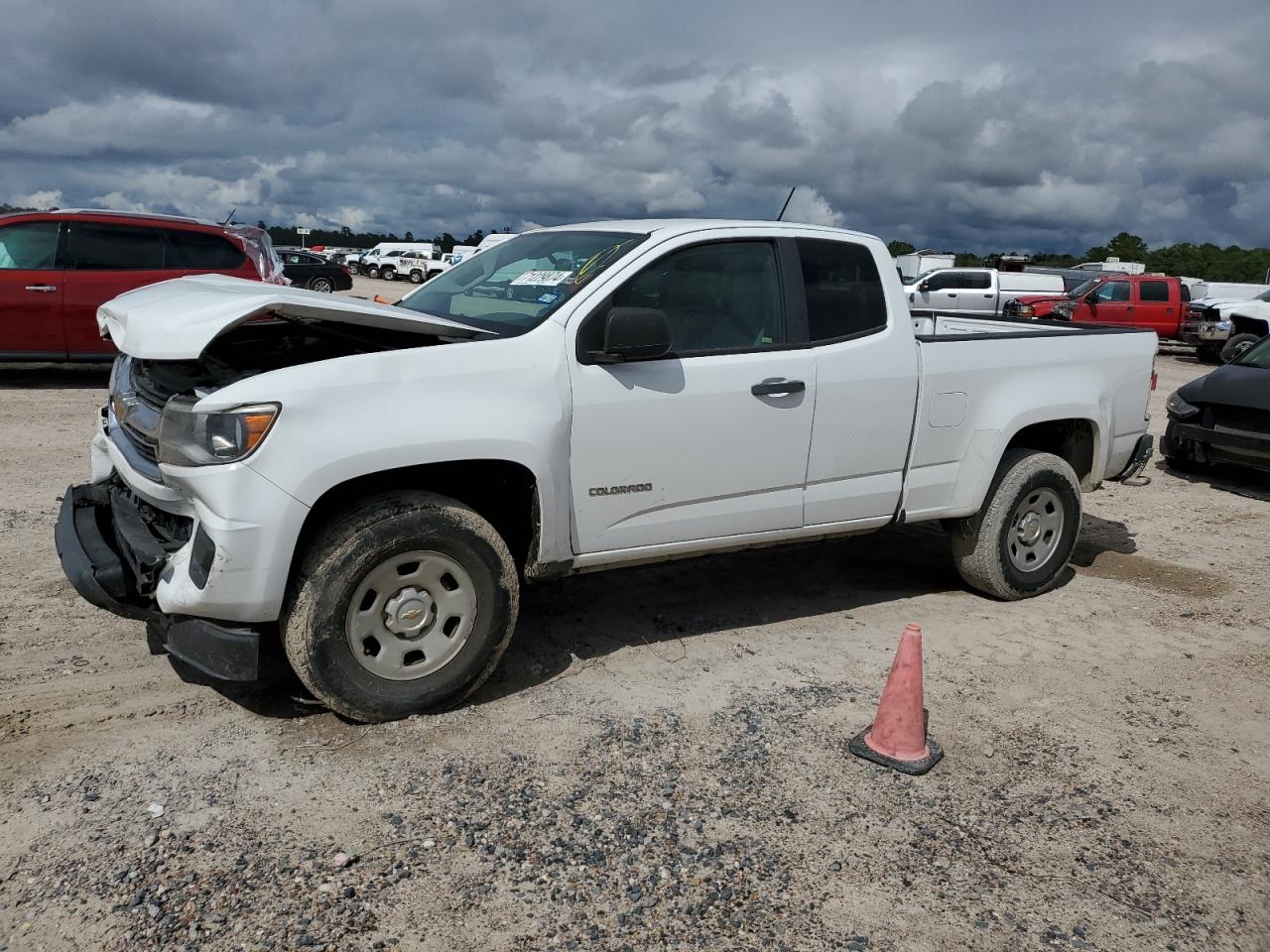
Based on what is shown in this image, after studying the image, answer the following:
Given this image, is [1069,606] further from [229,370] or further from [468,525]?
[229,370]

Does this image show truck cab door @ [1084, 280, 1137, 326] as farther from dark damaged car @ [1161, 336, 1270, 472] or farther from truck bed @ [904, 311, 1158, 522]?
truck bed @ [904, 311, 1158, 522]

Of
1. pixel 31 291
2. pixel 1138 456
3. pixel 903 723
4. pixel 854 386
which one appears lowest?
pixel 903 723

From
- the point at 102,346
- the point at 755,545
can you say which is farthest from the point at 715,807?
the point at 102,346

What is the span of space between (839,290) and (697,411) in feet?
3.68

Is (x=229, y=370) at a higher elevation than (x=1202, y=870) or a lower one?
higher

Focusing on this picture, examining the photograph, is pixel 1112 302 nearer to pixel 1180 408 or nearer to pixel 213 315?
pixel 1180 408

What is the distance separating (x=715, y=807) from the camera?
3.50 m

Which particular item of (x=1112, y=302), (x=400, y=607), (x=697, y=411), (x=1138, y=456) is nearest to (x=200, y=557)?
(x=400, y=607)

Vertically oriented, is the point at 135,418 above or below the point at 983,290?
below

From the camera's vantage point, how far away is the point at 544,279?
455cm

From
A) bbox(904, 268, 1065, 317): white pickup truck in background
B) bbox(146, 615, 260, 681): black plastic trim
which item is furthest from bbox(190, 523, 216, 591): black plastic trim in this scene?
bbox(904, 268, 1065, 317): white pickup truck in background

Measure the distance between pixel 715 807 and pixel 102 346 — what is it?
984 cm

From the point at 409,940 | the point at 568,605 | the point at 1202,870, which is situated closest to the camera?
the point at 409,940

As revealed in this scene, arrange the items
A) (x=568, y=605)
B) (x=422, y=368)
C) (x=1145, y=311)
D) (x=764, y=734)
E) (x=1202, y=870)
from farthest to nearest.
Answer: (x=1145, y=311) → (x=568, y=605) → (x=764, y=734) → (x=422, y=368) → (x=1202, y=870)
